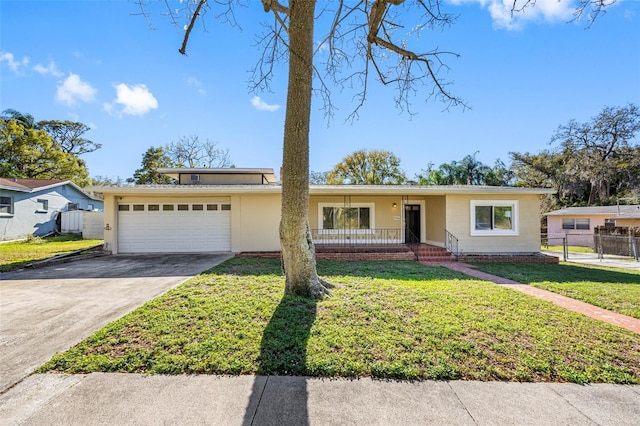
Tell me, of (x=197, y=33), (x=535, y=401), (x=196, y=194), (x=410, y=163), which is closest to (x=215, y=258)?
(x=196, y=194)

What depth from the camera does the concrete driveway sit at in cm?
324

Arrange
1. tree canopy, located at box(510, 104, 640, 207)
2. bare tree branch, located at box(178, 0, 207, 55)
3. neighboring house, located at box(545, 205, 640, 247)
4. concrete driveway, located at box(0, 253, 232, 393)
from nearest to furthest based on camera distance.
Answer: concrete driveway, located at box(0, 253, 232, 393) < bare tree branch, located at box(178, 0, 207, 55) < neighboring house, located at box(545, 205, 640, 247) < tree canopy, located at box(510, 104, 640, 207)

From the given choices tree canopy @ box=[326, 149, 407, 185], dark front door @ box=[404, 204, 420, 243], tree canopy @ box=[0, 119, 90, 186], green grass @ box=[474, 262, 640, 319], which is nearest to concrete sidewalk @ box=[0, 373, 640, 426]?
green grass @ box=[474, 262, 640, 319]

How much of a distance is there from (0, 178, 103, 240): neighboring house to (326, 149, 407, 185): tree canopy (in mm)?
24243

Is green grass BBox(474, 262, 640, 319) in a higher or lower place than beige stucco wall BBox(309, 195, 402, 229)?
lower

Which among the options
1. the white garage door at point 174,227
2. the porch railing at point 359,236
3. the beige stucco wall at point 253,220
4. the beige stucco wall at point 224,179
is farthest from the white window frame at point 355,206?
the beige stucco wall at point 224,179

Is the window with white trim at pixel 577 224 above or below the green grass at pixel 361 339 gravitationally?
above

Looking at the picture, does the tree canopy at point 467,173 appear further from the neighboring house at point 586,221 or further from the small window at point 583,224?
the small window at point 583,224

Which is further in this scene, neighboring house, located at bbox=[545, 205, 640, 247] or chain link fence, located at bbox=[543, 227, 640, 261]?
neighboring house, located at bbox=[545, 205, 640, 247]

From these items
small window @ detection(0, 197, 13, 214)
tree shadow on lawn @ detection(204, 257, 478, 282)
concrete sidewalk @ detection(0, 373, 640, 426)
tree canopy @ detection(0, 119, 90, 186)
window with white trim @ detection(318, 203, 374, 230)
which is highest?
tree canopy @ detection(0, 119, 90, 186)

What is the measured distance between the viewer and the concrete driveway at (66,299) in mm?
3236

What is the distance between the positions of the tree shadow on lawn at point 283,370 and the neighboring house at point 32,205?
20.0 m

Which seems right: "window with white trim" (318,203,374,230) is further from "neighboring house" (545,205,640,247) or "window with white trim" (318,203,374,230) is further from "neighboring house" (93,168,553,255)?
"neighboring house" (545,205,640,247)

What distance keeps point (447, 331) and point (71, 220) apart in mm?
24134
